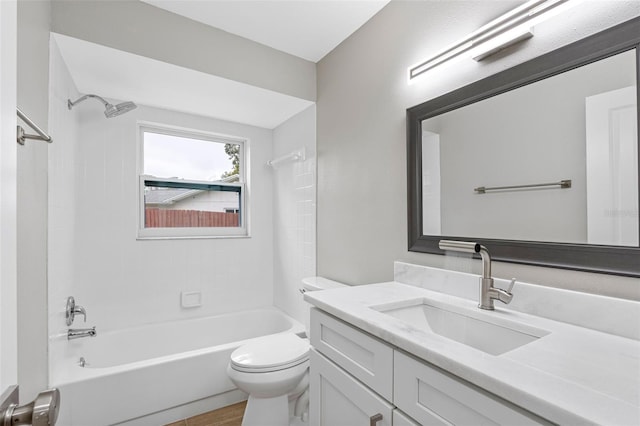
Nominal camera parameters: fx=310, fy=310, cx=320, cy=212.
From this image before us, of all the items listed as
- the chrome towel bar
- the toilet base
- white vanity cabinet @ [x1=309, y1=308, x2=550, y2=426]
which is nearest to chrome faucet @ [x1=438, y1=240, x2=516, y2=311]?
the chrome towel bar

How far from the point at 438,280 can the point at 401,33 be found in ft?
4.09

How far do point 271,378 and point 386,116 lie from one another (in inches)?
58.5

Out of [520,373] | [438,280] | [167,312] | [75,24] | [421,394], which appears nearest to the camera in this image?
[520,373]

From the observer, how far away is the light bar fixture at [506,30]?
1.01m

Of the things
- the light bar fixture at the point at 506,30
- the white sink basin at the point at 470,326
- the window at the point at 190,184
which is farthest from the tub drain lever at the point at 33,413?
the window at the point at 190,184

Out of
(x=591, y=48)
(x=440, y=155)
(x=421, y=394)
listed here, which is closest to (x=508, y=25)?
(x=591, y=48)

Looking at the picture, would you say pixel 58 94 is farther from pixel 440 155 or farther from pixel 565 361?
pixel 565 361

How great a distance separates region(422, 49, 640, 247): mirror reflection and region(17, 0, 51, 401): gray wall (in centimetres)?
161

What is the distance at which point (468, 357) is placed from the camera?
0.67 metres

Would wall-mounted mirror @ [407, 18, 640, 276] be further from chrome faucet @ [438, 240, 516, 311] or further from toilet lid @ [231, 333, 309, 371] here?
toilet lid @ [231, 333, 309, 371]

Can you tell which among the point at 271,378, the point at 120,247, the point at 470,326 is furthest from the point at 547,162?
the point at 120,247

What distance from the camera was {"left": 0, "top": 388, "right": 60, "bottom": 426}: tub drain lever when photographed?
387mm

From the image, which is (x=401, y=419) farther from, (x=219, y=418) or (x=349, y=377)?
(x=219, y=418)

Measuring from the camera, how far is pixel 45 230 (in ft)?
4.60
